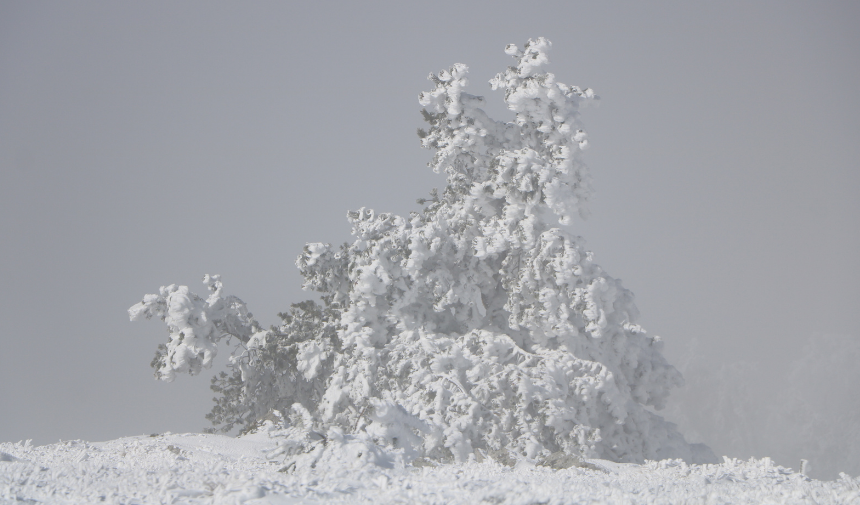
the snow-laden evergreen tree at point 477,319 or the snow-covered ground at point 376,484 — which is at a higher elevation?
the snow-laden evergreen tree at point 477,319

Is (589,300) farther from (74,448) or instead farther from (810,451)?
(810,451)

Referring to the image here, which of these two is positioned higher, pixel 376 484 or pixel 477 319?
pixel 477 319

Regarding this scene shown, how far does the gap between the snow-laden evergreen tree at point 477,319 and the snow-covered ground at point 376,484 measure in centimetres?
592

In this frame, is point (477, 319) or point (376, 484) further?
point (477, 319)

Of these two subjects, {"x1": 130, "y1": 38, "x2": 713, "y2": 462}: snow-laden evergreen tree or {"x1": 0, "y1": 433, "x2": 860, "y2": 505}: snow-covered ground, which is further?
{"x1": 130, "y1": 38, "x2": 713, "y2": 462}: snow-laden evergreen tree

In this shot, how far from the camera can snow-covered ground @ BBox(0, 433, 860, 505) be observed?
572 cm

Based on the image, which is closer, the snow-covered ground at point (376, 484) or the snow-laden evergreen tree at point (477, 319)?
the snow-covered ground at point (376, 484)

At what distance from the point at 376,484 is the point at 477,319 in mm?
9968

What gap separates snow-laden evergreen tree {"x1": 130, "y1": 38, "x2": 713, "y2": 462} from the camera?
1430 centimetres

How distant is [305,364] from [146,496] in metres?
9.57

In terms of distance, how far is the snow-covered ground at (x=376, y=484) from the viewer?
572 centimetres

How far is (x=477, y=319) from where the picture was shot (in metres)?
16.1

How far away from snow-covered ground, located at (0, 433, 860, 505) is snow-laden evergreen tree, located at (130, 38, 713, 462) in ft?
19.4

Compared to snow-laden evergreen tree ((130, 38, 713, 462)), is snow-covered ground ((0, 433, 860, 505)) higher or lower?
lower
